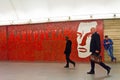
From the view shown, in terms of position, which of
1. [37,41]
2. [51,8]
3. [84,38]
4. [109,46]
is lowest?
[109,46]

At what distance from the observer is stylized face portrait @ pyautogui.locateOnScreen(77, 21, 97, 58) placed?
18750 millimetres

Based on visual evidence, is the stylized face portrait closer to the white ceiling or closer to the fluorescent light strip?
the fluorescent light strip

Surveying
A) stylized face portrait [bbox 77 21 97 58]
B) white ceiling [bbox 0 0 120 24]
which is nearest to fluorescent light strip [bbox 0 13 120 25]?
white ceiling [bbox 0 0 120 24]

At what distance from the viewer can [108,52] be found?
1772cm

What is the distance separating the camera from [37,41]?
67.9 feet

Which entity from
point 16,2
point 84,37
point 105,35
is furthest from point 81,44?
point 16,2

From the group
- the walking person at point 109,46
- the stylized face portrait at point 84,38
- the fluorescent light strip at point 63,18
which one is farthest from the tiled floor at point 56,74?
the fluorescent light strip at point 63,18

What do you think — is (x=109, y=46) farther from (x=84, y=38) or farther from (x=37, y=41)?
(x=37, y=41)

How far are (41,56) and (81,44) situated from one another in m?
3.53

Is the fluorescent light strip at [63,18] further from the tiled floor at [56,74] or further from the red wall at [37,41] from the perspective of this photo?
the tiled floor at [56,74]

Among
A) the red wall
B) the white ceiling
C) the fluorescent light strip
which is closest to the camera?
the fluorescent light strip

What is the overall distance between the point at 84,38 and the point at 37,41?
398 centimetres

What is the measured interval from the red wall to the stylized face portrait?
0.95ft

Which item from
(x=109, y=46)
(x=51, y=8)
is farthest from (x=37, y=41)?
(x=109, y=46)
